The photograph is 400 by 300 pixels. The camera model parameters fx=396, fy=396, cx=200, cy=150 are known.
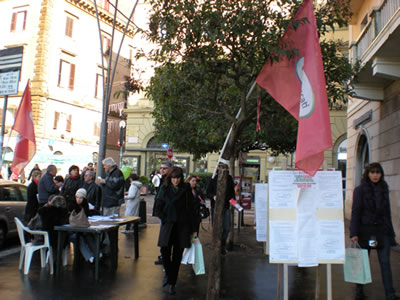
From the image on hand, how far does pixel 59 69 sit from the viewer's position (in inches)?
1331

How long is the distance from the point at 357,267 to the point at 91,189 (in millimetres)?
5901

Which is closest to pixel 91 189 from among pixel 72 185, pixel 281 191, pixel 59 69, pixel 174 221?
pixel 72 185

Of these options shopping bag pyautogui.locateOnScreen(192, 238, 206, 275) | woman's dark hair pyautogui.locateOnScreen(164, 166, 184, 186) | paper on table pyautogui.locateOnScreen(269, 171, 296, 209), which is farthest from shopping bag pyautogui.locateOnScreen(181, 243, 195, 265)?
paper on table pyautogui.locateOnScreen(269, 171, 296, 209)

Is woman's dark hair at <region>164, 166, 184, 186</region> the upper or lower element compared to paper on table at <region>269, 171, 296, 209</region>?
upper

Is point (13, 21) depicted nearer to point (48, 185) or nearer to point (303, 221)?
point (48, 185)

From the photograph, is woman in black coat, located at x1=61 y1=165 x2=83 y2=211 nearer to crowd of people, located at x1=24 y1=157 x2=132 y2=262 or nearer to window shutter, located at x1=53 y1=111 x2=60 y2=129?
crowd of people, located at x1=24 y1=157 x2=132 y2=262

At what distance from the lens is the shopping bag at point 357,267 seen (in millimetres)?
5055

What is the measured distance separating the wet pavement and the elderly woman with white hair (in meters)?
1.14

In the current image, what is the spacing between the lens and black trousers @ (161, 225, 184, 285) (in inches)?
222

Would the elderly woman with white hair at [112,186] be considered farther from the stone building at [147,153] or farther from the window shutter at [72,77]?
the window shutter at [72,77]

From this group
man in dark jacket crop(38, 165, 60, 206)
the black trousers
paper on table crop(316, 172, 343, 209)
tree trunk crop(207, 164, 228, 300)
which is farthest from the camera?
man in dark jacket crop(38, 165, 60, 206)

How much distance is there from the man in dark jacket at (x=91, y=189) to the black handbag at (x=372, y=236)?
5736mm

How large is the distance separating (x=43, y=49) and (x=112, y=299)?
102ft

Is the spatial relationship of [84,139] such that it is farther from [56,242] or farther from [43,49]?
[56,242]
